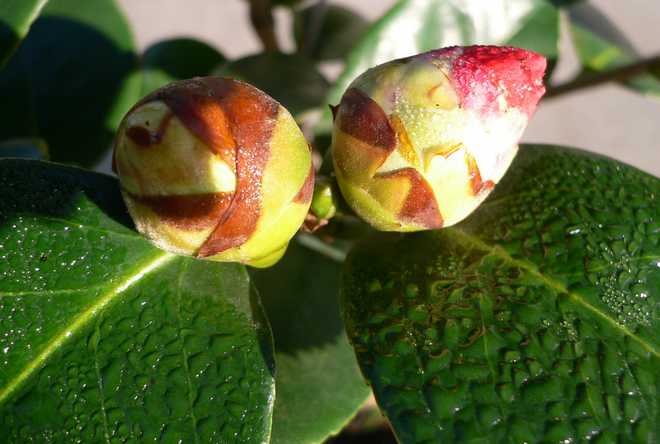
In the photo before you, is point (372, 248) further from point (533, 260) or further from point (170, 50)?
point (170, 50)

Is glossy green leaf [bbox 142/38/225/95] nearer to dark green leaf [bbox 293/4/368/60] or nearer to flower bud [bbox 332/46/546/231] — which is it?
dark green leaf [bbox 293/4/368/60]

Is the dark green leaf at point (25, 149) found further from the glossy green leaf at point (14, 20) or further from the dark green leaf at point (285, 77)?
the dark green leaf at point (285, 77)

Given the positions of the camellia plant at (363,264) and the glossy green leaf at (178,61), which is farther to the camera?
the glossy green leaf at (178,61)

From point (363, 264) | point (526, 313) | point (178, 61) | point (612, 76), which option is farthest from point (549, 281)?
point (178, 61)

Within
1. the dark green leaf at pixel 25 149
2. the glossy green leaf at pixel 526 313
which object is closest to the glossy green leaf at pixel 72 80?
the dark green leaf at pixel 25 149

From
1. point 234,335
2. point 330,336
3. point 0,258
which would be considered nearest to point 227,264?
point 234,335
